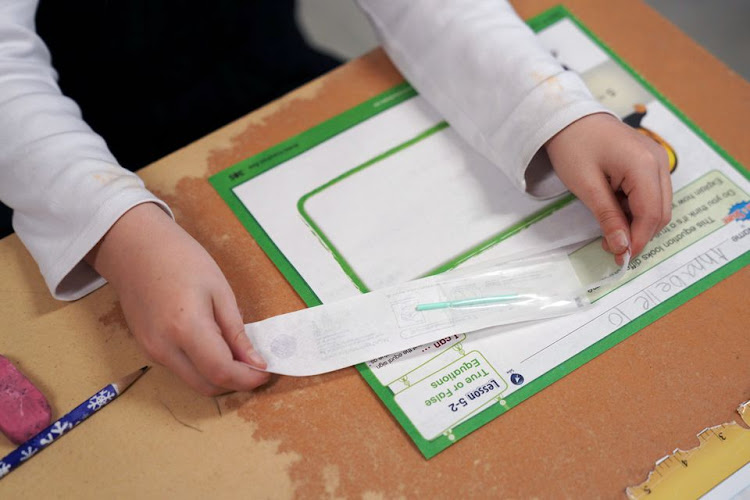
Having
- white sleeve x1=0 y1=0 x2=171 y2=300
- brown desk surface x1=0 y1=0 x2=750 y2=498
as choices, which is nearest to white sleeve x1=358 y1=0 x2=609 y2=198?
brown desk surface x1=0 y1=0 x2=750 y2=498

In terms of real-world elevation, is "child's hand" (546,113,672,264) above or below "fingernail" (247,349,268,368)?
above

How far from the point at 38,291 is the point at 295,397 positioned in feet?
0.77

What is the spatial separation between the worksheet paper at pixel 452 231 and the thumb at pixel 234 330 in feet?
0.19

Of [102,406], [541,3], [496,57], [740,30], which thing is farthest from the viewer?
[740,30]

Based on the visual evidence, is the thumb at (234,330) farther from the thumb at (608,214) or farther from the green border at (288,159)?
the thumb at (608,214)

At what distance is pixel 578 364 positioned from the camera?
475mm

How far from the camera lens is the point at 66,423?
17.8 inches

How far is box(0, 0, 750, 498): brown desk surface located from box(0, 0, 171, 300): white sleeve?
0.03 m

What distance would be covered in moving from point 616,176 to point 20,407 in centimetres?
50

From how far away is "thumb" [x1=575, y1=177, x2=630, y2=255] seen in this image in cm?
51

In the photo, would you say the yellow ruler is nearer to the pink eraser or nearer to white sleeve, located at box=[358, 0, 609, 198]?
white sleeve, located at box=[358, 0, 609, 198]

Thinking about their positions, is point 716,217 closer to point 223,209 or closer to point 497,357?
point 497,357

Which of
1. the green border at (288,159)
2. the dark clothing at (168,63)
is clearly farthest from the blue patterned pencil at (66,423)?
the dark clothing at (168,63)

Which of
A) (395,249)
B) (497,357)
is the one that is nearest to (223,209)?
(395,249)
